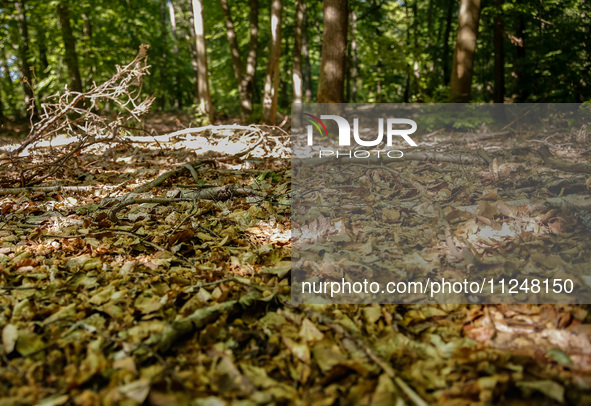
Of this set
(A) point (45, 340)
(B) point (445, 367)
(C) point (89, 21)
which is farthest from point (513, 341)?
(C) point (89, 21)

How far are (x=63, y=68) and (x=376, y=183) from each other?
14359 millimetres

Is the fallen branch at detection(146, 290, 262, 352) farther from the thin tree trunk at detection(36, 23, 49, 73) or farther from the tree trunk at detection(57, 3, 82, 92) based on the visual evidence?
the thin tree trunk at detection(36, 23, 49, 73)

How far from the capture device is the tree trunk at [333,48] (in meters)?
6.80

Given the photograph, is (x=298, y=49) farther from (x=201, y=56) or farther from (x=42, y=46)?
(x=42, y=46)

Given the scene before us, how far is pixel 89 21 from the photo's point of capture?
44.7 ft

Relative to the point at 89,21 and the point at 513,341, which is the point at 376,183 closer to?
the point at 513,341

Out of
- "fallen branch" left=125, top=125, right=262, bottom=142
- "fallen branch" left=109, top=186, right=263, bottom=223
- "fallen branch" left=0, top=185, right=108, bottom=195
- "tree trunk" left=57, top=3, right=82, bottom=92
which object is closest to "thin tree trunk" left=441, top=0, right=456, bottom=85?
"fallen branch" left=125, top=125, right=262, bottom=142

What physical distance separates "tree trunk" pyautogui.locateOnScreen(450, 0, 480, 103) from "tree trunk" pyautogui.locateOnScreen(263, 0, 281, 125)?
4.43m

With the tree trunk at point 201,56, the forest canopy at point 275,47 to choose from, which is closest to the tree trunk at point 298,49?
the forest canopy at point 275,47

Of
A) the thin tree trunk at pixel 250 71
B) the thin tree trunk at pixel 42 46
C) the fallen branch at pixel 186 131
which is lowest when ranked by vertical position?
the fallen branch at pixel 186 131

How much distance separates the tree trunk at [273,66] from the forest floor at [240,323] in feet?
24.1

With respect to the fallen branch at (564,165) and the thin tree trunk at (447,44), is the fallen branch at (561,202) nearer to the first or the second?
the fallen branch at (564,165)

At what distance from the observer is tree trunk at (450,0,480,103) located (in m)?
7.95

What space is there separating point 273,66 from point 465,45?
189 inches
